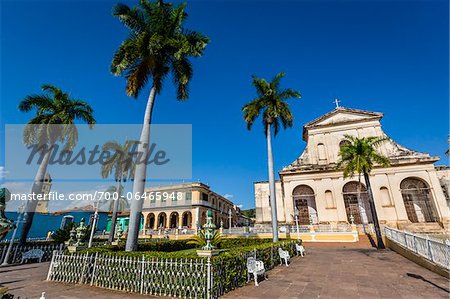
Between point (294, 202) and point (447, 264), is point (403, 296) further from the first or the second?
point (294, 202)

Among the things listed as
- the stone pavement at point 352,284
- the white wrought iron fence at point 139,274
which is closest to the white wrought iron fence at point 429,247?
the stone pavement at point 352,284

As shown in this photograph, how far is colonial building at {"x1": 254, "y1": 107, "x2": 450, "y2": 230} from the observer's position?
82.5 ft

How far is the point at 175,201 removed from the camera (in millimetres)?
38875

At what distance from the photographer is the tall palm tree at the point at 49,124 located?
16372 millimetres

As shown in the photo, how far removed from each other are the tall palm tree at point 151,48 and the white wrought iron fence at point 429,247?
1191cm

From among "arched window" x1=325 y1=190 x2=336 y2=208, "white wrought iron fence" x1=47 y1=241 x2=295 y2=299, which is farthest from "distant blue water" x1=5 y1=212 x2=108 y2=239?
"arched window" x1=325 y1=190 x2=336 y2=208

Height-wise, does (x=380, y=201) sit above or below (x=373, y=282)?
above

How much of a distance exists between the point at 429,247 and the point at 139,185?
12.4m

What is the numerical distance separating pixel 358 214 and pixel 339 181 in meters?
4.56

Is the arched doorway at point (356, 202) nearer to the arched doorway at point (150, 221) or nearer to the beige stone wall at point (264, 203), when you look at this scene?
the beige stone wall at point (264, 203)

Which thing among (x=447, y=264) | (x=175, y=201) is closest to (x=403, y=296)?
(x=447, y=264)

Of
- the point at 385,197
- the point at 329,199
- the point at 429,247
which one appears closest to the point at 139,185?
the point at 429,247

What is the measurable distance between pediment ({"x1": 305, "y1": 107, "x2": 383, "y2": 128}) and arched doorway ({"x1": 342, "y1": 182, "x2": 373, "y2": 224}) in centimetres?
947

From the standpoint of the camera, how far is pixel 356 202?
27.6 metres
